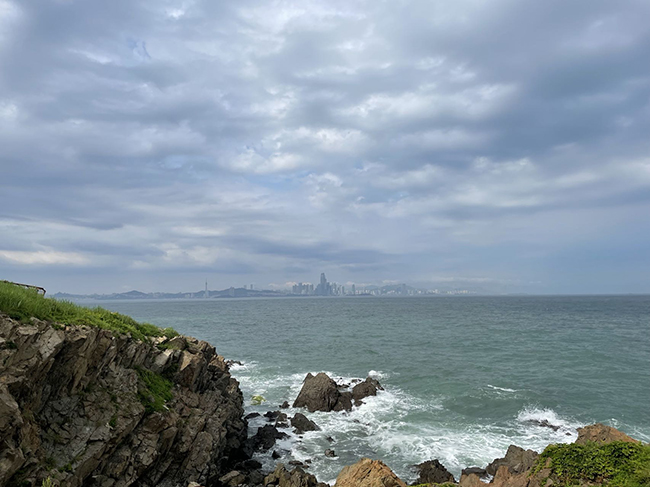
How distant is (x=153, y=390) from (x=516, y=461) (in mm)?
24672

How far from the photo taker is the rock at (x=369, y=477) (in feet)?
55.2

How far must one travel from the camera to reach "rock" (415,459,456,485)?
80.4ft

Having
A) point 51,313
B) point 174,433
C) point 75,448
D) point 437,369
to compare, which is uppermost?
point 51,313

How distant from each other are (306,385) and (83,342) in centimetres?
2772

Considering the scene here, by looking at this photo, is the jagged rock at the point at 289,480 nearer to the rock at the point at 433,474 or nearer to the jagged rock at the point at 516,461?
the rock at the point at 433,474

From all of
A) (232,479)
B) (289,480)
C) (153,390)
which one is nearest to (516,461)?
(289,480)

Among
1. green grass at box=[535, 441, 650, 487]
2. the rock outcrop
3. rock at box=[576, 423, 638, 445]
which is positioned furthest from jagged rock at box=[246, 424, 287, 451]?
rock at box=[576, 423, 638, 445]

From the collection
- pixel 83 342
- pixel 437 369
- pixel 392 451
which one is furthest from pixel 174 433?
pixel 437 369

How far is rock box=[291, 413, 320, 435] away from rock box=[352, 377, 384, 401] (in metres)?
8.73

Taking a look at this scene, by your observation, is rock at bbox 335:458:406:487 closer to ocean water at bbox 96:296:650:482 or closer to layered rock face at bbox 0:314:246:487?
ocean water at bbox 96:296:650:482

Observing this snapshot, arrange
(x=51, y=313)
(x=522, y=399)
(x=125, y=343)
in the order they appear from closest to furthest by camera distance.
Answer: (x=51, y=313) < (x=125, y=343) < (x=522, y=399)

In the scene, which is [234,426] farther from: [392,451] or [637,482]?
[637,482]

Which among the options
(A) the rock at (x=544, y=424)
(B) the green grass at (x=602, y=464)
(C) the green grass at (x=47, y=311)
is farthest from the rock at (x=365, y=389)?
(B) the green grass at (x=602, y=464)

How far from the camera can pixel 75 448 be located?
16.0 metres
